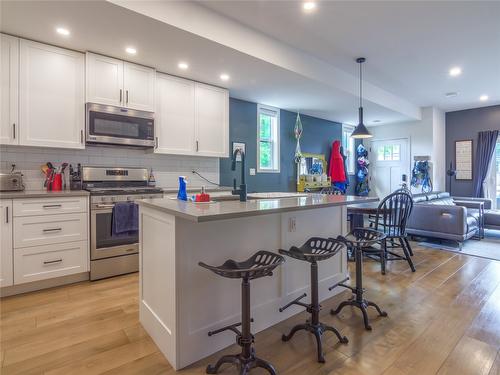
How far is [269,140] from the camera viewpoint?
5430 mm

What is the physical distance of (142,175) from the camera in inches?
146

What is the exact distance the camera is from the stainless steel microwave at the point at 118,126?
3068mm

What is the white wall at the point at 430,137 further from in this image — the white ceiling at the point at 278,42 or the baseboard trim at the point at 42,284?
the baseboard trim at the point at 42,284

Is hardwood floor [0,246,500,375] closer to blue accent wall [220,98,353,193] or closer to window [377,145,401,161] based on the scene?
blue accent wall [220,98,353,193]

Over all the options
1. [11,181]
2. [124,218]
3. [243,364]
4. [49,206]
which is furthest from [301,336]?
[11,181]

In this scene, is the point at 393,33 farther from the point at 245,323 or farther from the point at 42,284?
the point at 42,284

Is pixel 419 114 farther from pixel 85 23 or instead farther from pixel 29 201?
pixel 29 201

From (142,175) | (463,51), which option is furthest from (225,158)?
(463,51)

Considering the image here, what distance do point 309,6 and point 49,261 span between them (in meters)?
3.54

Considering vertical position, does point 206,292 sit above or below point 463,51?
below

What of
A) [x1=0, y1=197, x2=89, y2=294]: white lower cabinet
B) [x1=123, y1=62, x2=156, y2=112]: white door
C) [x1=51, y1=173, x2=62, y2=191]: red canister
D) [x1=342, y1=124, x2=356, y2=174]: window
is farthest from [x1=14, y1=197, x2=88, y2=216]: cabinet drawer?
[x1=342, y1=124, x2=356, y2=174]: window

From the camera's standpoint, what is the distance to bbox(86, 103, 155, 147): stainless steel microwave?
3.07 m

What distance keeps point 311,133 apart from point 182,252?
5.18 meters

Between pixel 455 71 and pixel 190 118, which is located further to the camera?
pixel 455 71
